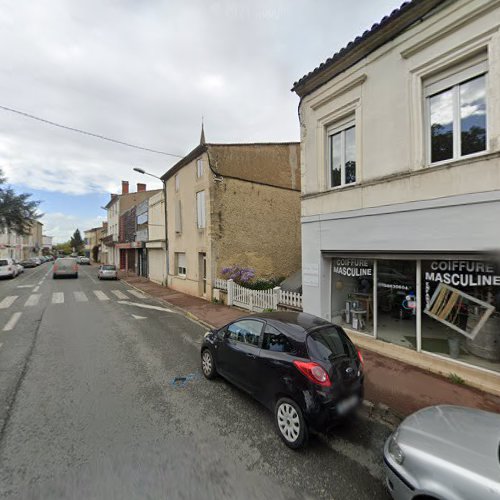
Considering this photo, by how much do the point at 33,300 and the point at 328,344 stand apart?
46.8 ft

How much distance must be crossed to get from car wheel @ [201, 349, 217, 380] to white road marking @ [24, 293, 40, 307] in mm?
10449

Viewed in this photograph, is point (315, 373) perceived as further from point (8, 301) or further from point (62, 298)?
point (8, 301)

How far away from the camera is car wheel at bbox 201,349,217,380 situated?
16.5 feet

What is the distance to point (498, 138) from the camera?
14.2ft

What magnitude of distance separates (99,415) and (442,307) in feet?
19.5

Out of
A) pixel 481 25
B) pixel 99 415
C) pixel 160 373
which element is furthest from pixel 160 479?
pixel 481 25

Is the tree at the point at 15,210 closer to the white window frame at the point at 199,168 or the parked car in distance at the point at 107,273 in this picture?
the parked car in distance at the point at 107,273

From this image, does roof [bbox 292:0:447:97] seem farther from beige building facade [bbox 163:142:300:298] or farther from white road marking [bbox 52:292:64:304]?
white road marking [bbox 52:292:64:304]

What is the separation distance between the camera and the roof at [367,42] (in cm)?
515

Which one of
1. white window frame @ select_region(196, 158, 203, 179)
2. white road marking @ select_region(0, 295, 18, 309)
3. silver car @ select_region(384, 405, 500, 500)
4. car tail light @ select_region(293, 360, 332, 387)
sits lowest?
white road marking @ select_region(0, 295, 18, 309)

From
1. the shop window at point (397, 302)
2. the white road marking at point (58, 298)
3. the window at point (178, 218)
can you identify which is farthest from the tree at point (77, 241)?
the shop window at point (397, 302)

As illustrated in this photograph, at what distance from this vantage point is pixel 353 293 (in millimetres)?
6863

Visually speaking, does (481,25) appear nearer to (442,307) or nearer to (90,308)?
(442,307)

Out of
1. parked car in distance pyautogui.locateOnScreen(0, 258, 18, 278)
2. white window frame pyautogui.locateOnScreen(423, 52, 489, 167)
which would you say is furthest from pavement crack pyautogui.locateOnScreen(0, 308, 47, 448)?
parked car in distance pyautogui.locateOnScreen(0, 258, 18, 278)
